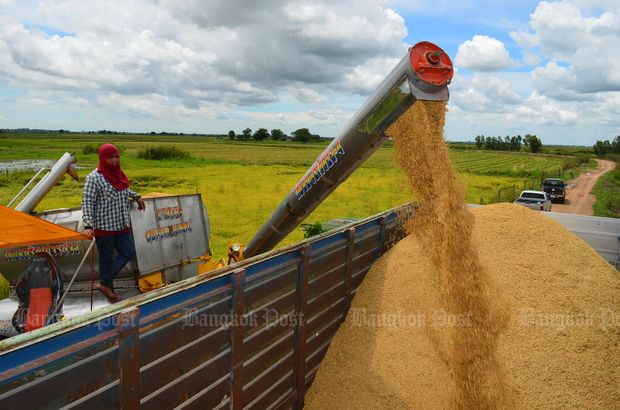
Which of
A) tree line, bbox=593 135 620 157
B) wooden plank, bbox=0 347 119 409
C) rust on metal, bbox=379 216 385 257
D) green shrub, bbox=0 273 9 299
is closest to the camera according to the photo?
wooden plank, bbox=0 347 119 409

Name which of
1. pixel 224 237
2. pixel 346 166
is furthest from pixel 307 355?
pixel 224 237

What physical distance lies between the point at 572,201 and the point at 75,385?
28381 mm

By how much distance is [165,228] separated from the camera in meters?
5.09

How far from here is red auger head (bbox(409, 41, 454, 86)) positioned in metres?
3.17

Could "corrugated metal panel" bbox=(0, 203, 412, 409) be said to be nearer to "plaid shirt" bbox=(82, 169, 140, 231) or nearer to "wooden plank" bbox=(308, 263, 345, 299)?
"wooden plank" bbox=(308, 263, 345, 299)

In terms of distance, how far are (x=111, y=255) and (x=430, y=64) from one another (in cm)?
367

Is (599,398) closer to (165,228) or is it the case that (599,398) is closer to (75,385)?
(75,385)

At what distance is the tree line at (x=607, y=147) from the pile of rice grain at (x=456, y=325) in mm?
112470

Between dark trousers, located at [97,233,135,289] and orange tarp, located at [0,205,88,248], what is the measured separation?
0.95 metres

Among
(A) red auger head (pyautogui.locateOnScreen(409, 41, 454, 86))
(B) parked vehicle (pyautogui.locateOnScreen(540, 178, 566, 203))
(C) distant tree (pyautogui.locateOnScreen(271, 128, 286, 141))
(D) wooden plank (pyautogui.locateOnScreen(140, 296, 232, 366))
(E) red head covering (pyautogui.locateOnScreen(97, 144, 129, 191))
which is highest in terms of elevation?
(C) distant tree (pyautogui.locateOnScreen(271, 128, 286, 141))

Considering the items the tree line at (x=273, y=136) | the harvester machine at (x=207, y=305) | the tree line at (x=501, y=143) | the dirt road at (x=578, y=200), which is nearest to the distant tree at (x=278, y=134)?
the tree line at (x=273, y=136)

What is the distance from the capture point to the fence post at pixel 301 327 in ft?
11.9

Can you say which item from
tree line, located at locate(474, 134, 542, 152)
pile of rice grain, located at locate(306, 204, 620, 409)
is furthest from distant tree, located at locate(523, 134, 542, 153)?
pile of rice grain, located at locate(306, 204, 620, 409)

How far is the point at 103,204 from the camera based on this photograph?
4.49 m
